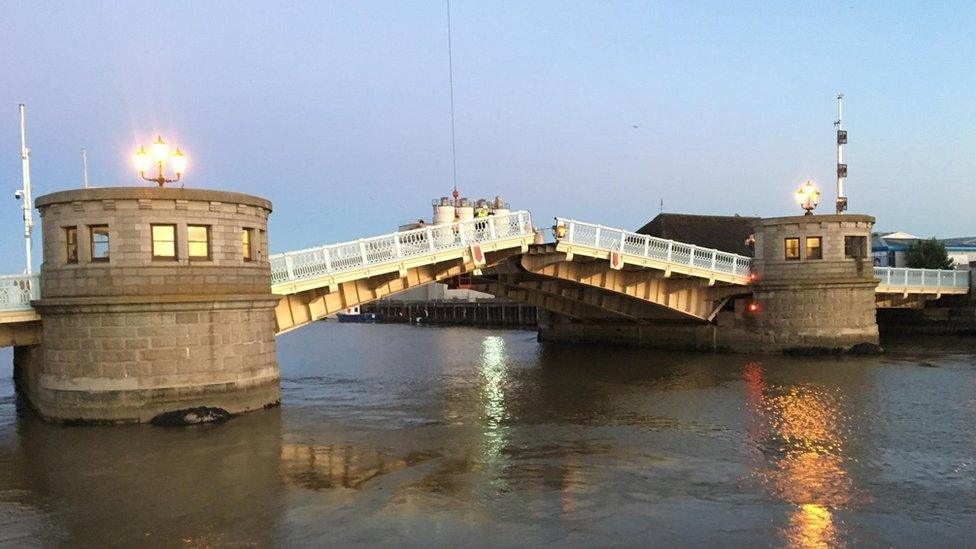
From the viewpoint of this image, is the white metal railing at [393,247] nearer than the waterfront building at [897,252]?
Yes

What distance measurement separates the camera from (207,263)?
18641 mm

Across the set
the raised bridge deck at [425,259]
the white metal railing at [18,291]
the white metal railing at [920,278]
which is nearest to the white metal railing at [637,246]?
the raised bridge deck at [425,259]

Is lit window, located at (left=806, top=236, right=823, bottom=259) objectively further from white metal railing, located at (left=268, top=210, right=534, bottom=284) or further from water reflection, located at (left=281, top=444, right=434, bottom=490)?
water reflection, located at (left=281, top=444, right=434, bottom=490)

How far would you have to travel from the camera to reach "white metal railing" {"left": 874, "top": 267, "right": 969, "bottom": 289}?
38531 mm

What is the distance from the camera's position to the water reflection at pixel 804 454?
10.4 metres

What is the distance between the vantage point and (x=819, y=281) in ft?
108

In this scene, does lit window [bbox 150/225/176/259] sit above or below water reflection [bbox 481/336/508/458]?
above

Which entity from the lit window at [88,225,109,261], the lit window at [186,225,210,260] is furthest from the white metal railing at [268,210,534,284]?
the lit window at [88,225,109,261]

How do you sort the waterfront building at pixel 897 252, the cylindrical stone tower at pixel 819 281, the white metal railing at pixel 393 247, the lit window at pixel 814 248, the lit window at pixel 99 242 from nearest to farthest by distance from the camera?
1. the lit window at pixel 99 242
2. the white metal railing at pixel 393 247
3. the cylindrical stone tower at pixel 819 281
4. the lit window at pixel 814 248
5. the waterfront building at pixel 897 252

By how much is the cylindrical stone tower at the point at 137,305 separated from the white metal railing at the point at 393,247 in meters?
3.91

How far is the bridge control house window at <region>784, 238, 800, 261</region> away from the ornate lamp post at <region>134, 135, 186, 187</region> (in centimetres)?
2581

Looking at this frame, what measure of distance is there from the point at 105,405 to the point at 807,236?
28.3 metres

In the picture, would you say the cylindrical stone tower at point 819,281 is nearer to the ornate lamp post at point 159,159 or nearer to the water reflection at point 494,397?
the water reflection at point 494,397

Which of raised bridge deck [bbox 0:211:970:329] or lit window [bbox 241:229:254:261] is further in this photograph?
raised bridge deck [bbox 0:211:970:329]
